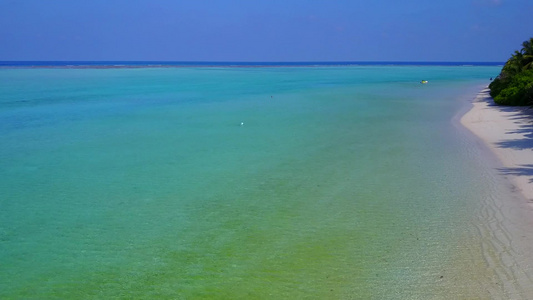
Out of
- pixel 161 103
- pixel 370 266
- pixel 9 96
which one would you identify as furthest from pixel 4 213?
pixel 9 96

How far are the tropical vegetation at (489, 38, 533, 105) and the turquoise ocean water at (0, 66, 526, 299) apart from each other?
407 inches

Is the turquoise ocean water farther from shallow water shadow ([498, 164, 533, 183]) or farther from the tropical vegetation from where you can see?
the tropical vegetation

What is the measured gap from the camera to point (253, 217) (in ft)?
30.3

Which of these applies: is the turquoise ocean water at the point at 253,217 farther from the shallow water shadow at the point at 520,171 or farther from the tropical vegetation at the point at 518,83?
the tropical vegetation at the point at 518,83

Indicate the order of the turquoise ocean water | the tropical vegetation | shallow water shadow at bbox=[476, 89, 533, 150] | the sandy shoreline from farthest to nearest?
the tropical vegetation < shallow water shadow at bbox=[476, 89, 533, 150] < the sandy shoreline < the turquoise ocean water

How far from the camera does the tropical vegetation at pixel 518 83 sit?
84.7 feet

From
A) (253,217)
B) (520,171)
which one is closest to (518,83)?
(520,171)

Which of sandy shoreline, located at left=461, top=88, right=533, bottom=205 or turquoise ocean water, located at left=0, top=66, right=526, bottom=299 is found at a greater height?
sandy shoreline, located at left=461, top=88, right=533, bottom=205

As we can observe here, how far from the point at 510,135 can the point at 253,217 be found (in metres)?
12.0

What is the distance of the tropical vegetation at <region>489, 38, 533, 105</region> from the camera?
25806 mm

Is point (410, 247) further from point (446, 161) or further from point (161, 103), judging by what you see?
point (161, 103)

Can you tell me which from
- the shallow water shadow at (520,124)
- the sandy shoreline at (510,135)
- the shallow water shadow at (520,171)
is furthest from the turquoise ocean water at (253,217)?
the shallow water shadow at (520,124)

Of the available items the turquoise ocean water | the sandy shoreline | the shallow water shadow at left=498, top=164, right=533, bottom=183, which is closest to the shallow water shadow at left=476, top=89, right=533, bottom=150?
the sandy shoreline

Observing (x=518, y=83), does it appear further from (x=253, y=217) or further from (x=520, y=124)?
(x=253, y=217)
